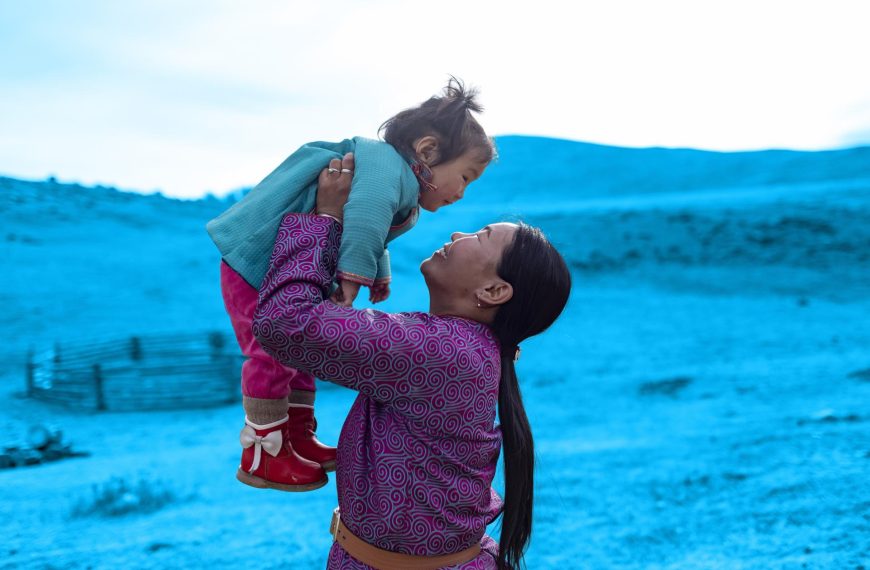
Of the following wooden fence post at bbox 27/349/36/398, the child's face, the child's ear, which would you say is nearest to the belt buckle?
the child's face

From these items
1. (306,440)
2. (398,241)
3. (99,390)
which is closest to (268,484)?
(306,440)

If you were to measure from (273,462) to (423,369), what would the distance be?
56cm

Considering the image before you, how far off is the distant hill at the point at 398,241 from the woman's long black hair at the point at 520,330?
13252 millimetres

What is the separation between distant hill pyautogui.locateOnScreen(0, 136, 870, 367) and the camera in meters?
16.0

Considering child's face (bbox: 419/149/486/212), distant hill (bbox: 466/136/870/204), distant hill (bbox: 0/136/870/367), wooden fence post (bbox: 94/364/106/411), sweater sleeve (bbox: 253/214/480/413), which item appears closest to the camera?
sweater sleeve (bbox: 253/214/480/413)

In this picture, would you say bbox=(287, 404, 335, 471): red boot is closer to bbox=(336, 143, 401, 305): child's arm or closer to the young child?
the young child

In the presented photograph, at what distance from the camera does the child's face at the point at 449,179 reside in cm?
217

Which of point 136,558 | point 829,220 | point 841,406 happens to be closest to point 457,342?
point 136,558

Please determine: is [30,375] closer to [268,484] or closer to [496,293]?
[268,484]

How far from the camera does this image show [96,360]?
1332 centimetres

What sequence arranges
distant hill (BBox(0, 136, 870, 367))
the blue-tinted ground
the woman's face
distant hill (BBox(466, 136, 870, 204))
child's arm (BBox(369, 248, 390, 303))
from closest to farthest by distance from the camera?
the woman's face → child's arm (BBox(369, 248, 390, 303)) → the blue-tinted ground → distant hill (BBox(0, 136, 870, 367)) → distant hill (BBox(466, 136, 870, 204))

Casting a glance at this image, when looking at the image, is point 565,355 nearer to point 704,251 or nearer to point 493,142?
point 704,251

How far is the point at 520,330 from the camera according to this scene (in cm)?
203

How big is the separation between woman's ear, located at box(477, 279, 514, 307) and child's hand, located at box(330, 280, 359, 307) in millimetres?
302
